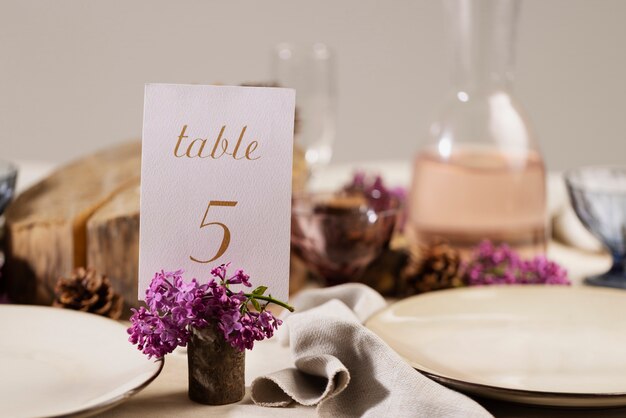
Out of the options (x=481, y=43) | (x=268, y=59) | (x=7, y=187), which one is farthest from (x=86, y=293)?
(x=268, y=59)

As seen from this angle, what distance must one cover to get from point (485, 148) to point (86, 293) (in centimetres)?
55

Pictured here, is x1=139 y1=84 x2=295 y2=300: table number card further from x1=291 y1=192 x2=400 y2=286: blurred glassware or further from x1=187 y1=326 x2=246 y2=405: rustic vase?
A: x1=291 y1=192 x2=400 y2=286: blurred glassware

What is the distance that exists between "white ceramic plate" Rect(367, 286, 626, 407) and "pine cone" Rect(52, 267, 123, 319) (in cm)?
27

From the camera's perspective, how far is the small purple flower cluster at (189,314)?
0.65m

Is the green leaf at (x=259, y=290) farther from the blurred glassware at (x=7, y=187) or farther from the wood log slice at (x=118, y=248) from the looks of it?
the blurred glassware at (x=7, y=187)

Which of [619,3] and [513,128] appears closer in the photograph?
[513,128]

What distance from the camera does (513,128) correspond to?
1177 mm

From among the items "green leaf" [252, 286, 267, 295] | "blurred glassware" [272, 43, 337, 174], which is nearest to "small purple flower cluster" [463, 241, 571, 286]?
"blurred glassware" [272, 43, 337, 174]

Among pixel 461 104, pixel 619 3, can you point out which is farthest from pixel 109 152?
pixel 619 3

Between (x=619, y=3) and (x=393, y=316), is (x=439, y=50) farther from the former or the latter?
(x=393, y=316)

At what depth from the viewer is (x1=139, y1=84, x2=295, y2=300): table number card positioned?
0.69 meters

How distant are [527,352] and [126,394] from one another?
38 centimetres

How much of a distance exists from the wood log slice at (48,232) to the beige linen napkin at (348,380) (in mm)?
335

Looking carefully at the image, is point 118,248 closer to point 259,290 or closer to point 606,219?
point 259,290
